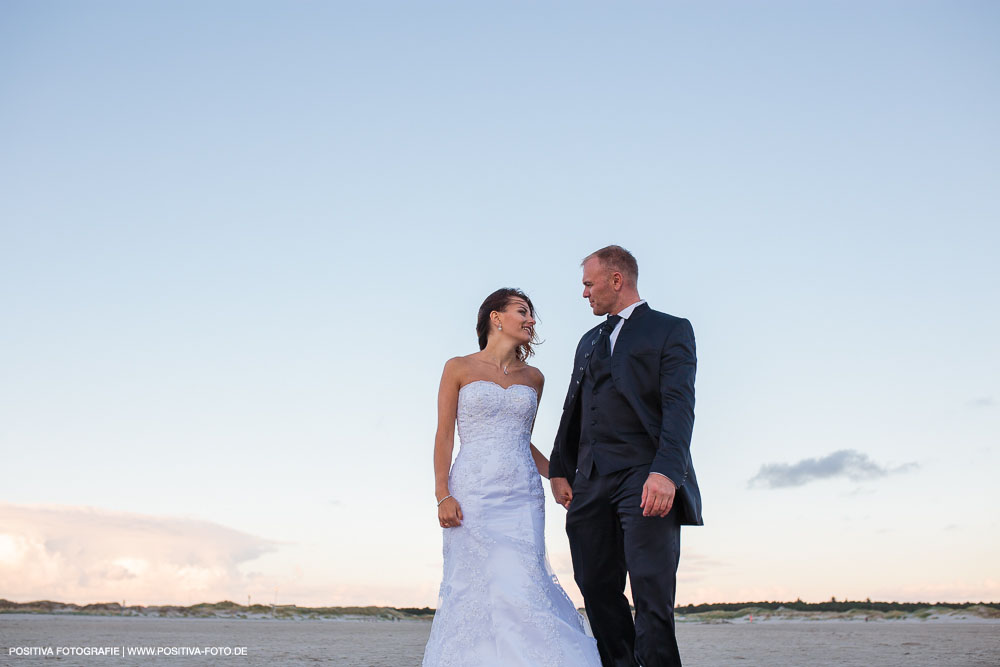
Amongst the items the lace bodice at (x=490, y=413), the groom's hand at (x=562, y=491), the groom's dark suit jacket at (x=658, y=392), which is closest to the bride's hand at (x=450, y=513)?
the lace bodice at (x=490, y=413)

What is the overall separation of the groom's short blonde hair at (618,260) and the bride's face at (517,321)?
911mm

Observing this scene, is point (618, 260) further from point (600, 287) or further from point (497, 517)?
point (497, 517)

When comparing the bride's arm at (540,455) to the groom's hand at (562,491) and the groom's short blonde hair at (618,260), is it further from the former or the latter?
the groom's short blonde hair at (618,260)

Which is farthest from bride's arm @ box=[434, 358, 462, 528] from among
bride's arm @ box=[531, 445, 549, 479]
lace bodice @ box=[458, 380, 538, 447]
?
bride's arm @ box=[531, 445, 549, 479]

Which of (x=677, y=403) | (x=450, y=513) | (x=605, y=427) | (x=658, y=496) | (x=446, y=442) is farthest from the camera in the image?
(x=446, y=442)

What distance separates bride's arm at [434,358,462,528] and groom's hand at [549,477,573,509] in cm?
70

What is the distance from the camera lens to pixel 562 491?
5594 millimetres

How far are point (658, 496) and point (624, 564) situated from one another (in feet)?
2.32

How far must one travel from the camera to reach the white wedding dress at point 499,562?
5410mm

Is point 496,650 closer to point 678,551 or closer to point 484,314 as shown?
point 678,551

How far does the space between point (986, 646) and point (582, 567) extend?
1452cm

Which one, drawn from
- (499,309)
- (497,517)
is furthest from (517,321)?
(497,517)

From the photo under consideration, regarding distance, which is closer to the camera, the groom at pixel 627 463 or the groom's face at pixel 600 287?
the groom at pixel 627 463

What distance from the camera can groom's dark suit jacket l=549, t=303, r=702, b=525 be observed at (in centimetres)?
487
